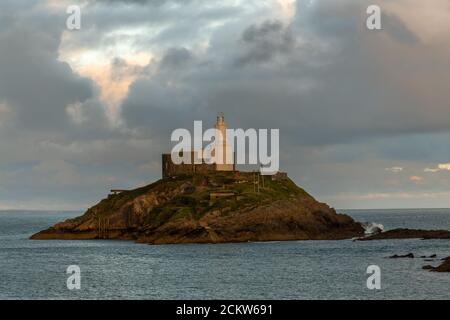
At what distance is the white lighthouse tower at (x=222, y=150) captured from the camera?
172625mm

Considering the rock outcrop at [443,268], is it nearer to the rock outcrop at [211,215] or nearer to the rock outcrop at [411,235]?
the rock outcrop at [211,215]

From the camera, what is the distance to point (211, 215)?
142125mm

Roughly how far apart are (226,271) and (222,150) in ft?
256

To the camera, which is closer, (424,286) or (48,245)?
(424,286)

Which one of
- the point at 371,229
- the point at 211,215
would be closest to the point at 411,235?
the point at 371,229

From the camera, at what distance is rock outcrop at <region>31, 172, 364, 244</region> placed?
464 feet

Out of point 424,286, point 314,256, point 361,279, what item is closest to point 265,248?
point 314,256

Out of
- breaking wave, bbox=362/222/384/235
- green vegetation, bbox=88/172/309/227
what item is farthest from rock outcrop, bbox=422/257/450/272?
breaking wave, bbox=362/222/384/235

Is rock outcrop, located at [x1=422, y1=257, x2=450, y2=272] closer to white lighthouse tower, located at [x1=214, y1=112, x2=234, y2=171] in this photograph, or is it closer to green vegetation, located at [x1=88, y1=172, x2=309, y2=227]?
green vegetation, located at [x1=88, y1=172, x2=309, y2=227]

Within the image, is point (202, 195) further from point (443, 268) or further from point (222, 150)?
point (443, 268)

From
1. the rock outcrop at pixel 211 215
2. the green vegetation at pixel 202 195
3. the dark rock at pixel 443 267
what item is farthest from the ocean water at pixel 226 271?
the green vegetation at pixel 202 195

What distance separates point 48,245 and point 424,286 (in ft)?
288
